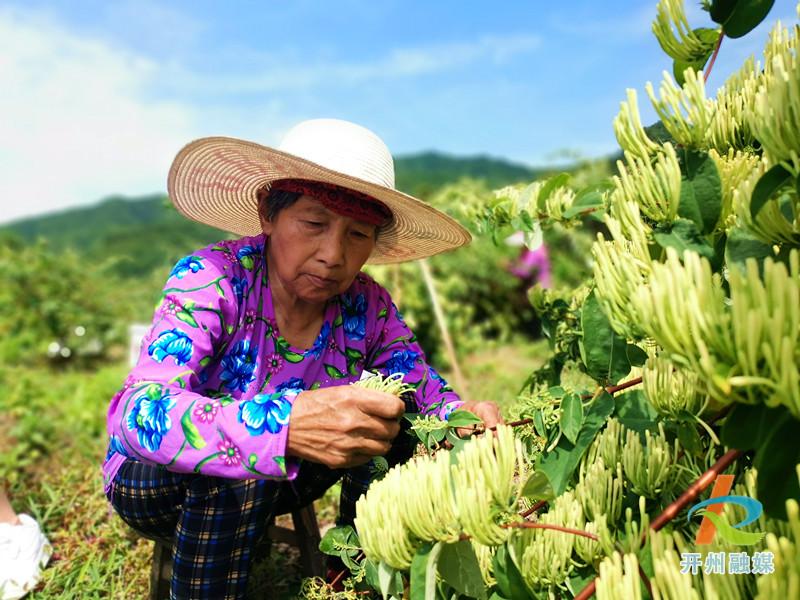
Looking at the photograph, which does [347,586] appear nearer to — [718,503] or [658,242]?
[718,503]

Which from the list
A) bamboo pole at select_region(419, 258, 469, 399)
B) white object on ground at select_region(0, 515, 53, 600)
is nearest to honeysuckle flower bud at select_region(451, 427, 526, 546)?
white object on ground at select_region(0, 515, 53, 600)

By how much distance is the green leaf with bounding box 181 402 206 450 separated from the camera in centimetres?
125

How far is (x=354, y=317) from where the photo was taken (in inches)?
74.8

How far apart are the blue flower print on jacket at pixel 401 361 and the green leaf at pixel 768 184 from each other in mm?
1169

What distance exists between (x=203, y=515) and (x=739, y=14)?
135 cm

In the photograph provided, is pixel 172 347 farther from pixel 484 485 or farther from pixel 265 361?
pixel 484 485

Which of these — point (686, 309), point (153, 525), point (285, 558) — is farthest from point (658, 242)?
point (285, 558)

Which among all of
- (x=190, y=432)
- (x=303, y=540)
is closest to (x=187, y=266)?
(x=190, y=432)

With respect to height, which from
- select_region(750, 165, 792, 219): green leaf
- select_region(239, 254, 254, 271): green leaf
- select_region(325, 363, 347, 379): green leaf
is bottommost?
select_region(325, 363, 347, 379): green leaf

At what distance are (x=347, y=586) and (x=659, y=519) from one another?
0.69 metres

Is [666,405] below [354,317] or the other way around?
below

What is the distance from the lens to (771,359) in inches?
26.8

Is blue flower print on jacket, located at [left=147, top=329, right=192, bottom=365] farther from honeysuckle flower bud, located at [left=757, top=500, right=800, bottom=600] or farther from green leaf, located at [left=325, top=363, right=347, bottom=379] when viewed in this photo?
honeysuckle flower bud, located at [left=757, top=500, right=800, bottom=600]

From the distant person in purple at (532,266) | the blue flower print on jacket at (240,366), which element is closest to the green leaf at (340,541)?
the blue flower print on jacket at (240,366)
